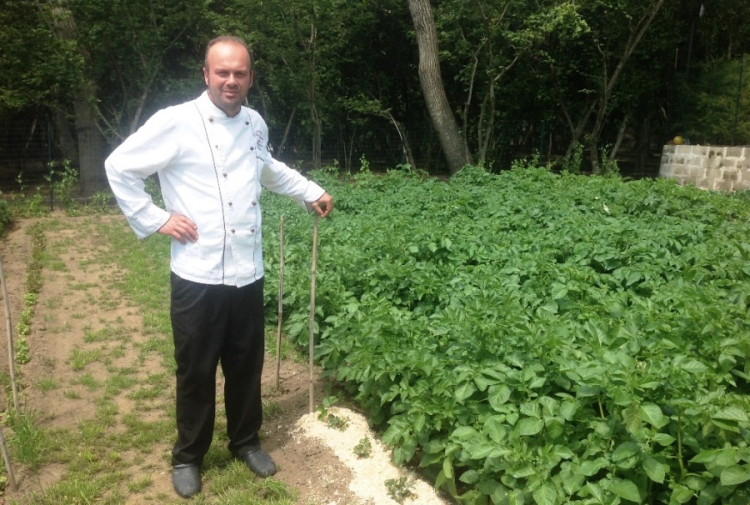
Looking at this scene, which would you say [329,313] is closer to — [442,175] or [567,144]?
[442,175]

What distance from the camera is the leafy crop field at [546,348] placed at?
93.0 inches

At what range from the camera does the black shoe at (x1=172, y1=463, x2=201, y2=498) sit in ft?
9.70

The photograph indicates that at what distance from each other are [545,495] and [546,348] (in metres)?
0.72

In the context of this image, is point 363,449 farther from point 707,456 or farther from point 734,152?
point 734,152

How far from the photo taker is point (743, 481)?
2111 mm

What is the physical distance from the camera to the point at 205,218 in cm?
282

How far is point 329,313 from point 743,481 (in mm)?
2644

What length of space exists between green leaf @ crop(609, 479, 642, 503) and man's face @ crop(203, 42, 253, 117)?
211cm

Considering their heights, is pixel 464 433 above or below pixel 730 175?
below

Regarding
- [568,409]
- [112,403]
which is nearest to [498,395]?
[568,409]

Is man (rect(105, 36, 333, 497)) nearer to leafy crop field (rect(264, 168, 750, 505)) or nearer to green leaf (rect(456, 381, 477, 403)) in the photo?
leafy crop field (rect(264, 168, 750, 505))

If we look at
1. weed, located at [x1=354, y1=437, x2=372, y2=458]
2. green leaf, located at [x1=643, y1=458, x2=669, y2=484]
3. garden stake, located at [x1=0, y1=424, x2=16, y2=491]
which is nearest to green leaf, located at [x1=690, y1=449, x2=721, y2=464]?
green leaf, located at [x1=643, y1=458, x2=669, y2=484]

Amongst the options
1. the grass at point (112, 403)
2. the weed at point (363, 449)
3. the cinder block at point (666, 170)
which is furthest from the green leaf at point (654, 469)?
the cinder block at point (666, 170)

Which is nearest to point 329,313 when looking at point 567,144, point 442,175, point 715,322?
point 715,322
